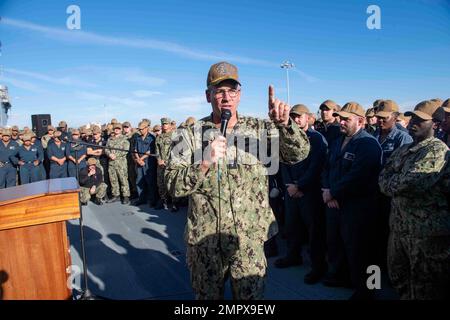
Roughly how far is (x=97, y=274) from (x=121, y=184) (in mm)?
4527

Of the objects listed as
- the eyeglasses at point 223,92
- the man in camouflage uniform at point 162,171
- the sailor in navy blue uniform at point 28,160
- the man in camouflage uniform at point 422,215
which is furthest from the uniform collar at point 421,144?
the sailor in navy blue uniform at point 28,160

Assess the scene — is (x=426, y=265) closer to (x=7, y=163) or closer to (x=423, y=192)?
(x=423, y=192)

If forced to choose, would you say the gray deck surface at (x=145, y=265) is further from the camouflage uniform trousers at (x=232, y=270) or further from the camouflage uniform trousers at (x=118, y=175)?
the camouflage uniform trousers at (x=118, y=175)

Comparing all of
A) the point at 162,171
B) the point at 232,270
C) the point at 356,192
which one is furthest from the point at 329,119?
the point at 162,171

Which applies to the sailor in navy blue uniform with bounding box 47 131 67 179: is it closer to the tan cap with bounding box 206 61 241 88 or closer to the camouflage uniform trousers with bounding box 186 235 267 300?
the camouflage uniform trousers with bounding box 186 235 267 300

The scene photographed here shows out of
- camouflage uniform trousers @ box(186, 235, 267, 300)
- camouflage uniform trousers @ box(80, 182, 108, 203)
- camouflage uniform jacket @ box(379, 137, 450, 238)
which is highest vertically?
camouflage uniform jacket @ box(379, 137, 450, 238)

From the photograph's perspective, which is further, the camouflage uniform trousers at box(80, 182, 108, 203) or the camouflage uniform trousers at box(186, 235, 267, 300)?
the camouflage uniform trousers at box(80, 182, 108, 203)

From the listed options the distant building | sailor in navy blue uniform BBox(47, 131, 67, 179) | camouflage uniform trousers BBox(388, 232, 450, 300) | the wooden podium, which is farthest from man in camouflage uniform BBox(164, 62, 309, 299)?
the distant building

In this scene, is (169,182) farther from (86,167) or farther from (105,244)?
(86,167)

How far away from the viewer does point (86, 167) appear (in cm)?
845

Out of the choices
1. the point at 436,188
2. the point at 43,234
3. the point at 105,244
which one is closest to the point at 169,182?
the point at 43,234

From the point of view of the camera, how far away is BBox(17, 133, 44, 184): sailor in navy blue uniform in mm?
8898

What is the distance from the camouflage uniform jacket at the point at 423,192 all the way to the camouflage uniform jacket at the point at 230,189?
1305 millimetres

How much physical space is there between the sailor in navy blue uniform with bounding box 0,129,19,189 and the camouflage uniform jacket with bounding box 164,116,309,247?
29.5 feet
